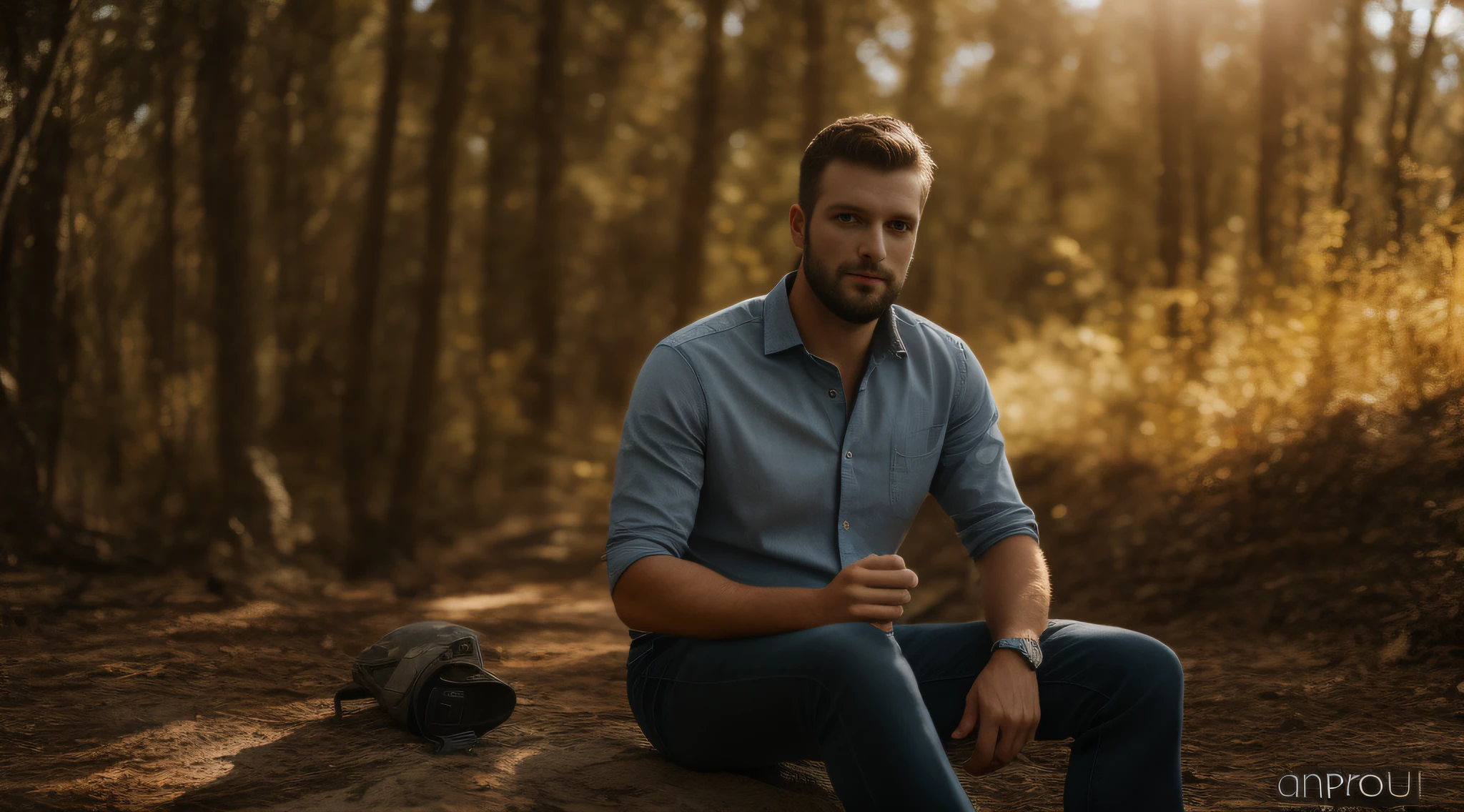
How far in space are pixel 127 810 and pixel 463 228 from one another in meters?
19.1

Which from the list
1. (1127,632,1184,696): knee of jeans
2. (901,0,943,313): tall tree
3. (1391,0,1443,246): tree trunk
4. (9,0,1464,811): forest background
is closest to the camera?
(1127,632,1184,696): knee of jeans

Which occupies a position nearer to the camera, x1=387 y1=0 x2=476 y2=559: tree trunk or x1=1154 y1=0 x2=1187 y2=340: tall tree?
x1=1154 y1=0 x2=1187 y2=340: tall tree

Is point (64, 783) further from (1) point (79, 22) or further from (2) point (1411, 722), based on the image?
(1) point (79, 22)

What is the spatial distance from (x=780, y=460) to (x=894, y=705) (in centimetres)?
79

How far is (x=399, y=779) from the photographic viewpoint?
2.88 metres

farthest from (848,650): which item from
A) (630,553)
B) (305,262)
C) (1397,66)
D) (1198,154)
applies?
(305,262)

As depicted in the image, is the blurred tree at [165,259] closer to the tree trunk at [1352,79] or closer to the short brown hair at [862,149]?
the short brown hair at [862,149]

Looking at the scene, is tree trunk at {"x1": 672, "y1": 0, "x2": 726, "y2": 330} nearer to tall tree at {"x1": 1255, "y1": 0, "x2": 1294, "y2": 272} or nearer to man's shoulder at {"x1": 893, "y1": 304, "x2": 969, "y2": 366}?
tall tree at {"x1": 1255, "y1": 0, "x2": 1294, "y2": 272}

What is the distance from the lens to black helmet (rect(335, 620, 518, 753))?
10.6ft

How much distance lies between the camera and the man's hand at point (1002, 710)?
276 cm

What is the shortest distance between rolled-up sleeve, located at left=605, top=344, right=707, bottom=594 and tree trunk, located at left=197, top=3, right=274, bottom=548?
5.98 meters

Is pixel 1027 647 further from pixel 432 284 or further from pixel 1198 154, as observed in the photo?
pixel 1198 154

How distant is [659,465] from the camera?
113 inches

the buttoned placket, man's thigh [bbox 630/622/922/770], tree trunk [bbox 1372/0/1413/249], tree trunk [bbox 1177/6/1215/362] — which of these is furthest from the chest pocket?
tree trunk [bbox 1372/0/1413/249]
